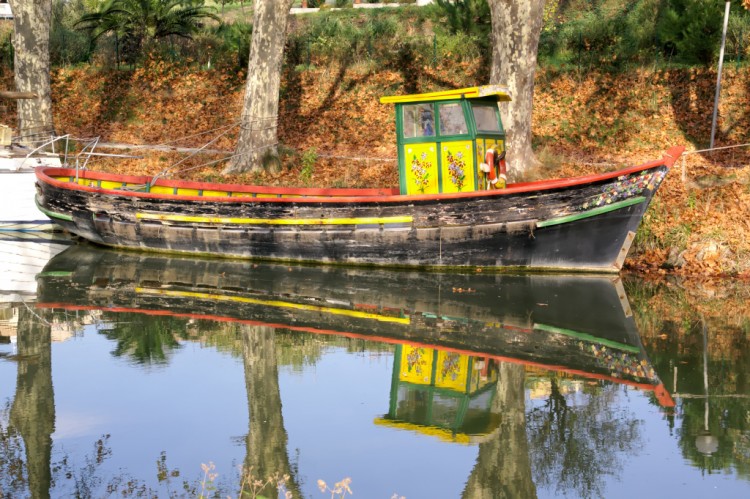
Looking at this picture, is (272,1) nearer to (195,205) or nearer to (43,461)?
(195,205)

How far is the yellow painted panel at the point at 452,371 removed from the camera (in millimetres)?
10492

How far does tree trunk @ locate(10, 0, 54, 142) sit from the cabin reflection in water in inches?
647

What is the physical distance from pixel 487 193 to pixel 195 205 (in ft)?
18.1

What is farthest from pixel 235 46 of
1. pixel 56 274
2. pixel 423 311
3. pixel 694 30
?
pixel 423 311

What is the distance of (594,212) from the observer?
15.8 m

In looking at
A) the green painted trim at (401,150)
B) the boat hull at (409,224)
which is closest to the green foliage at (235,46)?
the boat hull at (409,224)

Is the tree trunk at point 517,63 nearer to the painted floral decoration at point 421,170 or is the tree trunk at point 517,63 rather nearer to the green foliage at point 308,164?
the painted floral decoration at point 421,170

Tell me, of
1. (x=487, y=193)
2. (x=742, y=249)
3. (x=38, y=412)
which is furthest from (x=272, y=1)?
(x=38, y=412)

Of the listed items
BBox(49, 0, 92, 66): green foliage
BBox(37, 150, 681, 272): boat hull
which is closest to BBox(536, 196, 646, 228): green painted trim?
BBox(37, 150, 681, 272): boat hull

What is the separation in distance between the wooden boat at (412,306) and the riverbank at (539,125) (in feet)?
7.00

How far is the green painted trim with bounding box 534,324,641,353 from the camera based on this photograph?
11820 millimetres

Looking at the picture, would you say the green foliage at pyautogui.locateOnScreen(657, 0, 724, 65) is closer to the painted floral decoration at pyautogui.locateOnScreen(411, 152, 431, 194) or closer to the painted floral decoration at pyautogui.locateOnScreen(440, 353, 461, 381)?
the painted floral decoration at pyautogui.locateOnScreen(411, 152, 431, 194)

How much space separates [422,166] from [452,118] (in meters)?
0.93

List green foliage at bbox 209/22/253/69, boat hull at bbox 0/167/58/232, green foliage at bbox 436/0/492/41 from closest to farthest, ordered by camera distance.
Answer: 1. boat hull at bbox 0/167/58/232
2. green foliage at bbox 436/0/492/41
3. green foliage at bbox 209/22/253/69
